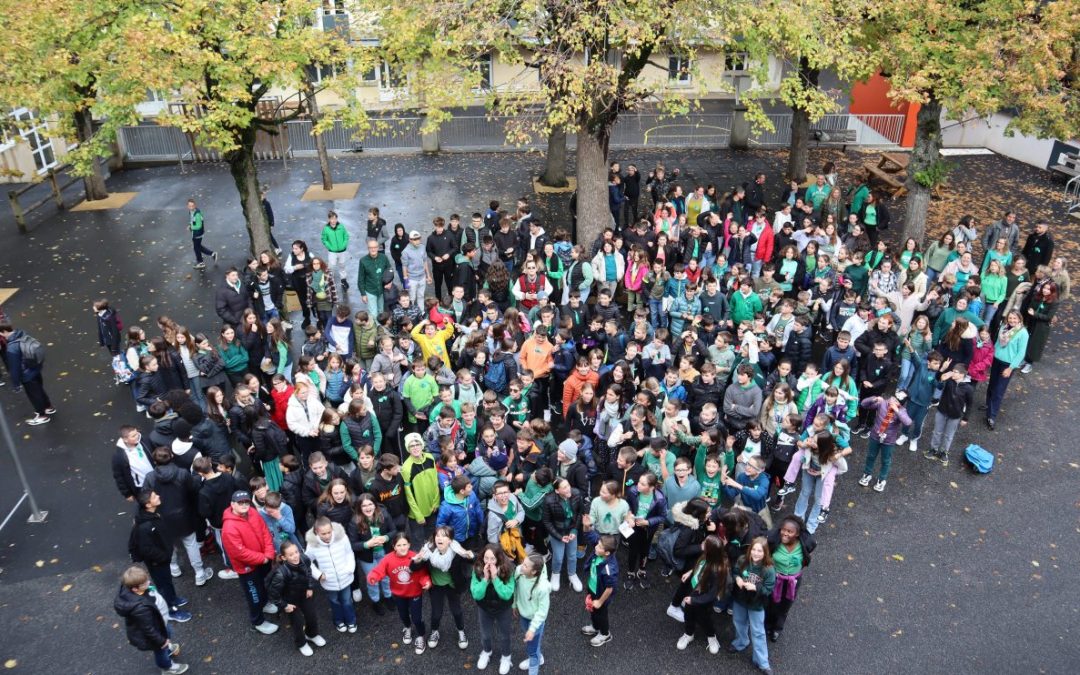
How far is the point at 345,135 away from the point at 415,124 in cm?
214

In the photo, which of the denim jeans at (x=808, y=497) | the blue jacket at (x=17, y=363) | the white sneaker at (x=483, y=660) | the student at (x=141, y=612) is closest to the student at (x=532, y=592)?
the white sneaker at (x=483, y=660)

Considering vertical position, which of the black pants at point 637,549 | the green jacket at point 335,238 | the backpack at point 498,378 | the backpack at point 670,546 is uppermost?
the green jacket at point 335,238

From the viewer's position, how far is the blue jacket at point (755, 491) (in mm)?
8484

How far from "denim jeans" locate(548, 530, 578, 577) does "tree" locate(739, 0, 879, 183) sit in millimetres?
8786

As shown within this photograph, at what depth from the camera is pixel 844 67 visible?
48.0ft

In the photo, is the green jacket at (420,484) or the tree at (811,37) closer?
the green jacket at (420,484)

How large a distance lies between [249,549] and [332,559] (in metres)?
0.81

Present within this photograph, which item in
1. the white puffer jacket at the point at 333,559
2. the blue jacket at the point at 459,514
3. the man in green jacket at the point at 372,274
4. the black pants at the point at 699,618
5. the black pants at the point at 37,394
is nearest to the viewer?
the white puffer jacket at the point at 333,559

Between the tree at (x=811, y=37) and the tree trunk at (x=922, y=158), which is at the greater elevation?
the tree at (x=811, y=37)

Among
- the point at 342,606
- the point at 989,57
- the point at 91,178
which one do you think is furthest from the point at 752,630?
the point at 91,178

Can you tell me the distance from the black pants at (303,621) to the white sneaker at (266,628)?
0.31m

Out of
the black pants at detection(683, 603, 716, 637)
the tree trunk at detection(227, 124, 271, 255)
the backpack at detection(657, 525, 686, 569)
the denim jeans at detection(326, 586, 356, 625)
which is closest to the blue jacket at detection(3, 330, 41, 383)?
the tree trunk at detection(227, 124, 271, 255)

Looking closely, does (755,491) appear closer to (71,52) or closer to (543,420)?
(543,420)

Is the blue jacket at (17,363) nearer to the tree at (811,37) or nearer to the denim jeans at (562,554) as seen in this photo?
the denim jeans at (562,554)
